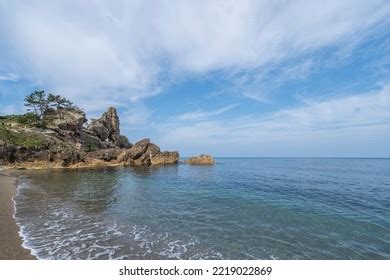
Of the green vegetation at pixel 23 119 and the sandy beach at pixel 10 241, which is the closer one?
the sandy beach at pixel 10 241

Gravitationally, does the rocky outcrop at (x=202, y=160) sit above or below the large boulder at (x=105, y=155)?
below

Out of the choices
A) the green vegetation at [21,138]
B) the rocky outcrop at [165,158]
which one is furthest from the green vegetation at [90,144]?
the rocky outcrop at [165,158]

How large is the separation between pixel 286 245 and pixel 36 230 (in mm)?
15152

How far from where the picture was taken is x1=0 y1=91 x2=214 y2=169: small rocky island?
70.5m

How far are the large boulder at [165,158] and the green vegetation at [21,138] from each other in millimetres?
36598

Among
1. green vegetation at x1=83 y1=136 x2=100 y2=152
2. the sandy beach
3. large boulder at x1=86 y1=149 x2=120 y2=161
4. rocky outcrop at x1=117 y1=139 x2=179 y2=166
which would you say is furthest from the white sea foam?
green vegetation at x1=83 y1=136 x2=100 y2=152

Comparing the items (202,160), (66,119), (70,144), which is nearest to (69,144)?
(70,144)

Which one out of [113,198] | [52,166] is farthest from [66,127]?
[113,198]

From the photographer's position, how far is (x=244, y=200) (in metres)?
27.3

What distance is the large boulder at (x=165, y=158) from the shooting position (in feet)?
310

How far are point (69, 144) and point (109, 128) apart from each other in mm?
33303

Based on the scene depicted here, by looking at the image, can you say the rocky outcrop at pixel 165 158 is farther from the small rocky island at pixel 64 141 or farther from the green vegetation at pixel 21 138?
the green vegetation at pixel 21 138

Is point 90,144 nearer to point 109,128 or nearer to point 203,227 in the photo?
point 109,128

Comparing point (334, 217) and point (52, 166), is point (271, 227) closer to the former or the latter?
point (334, 217)
